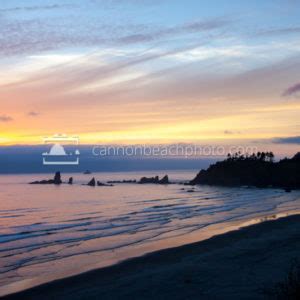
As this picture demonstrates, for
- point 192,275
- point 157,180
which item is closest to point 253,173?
point 157,180

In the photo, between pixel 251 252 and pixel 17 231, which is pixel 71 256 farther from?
pixel 17 231

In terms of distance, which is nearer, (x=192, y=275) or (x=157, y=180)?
(x=192, y=275)

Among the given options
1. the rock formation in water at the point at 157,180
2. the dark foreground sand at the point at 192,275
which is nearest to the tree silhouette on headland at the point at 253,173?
the rock formation in water at the point at 157,180

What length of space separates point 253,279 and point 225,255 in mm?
5221

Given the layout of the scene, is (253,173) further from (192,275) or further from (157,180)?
(192,275)

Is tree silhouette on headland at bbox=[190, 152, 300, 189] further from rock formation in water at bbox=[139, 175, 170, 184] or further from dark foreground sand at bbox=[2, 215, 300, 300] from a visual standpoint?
dark foreground sand at bbox=[2, 215, 300, 300]

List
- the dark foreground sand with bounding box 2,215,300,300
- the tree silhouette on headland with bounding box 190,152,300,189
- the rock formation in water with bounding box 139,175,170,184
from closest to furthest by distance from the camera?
the dark foreground sand with bounding box 2,215,300,300, the tree silhouette on headland with bounding box 190,152,300,189, the rock formation in water with bounding box 139,175,170,184

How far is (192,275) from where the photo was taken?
15.2 metres

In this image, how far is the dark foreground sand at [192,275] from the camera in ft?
42.8

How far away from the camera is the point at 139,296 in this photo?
12758 millimetres

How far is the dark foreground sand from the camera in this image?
13031 millimetres

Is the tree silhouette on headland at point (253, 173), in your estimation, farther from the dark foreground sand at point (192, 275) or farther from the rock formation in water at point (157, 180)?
the dark foreground sand at point (192, 275)

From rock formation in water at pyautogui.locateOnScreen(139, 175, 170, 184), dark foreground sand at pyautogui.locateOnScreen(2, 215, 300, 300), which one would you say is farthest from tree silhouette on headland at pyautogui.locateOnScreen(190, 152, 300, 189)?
dark foreground sand at pyautogui.locateOnScreen(2, 215, 300, 300)

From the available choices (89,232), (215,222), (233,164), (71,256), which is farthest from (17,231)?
(233,164)
